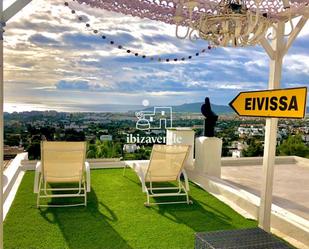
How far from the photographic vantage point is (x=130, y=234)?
341cm

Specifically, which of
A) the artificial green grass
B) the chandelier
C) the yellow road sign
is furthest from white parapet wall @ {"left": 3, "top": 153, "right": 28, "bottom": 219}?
the chandelier

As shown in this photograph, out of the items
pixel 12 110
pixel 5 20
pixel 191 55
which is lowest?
pixel 12 110

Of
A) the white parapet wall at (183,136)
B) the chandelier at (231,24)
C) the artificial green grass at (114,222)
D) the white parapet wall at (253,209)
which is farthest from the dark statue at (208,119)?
the chandelier at (231,24)

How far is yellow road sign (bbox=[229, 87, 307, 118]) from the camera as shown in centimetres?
207

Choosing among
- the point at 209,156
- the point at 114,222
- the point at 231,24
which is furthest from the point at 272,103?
the point at 209,156

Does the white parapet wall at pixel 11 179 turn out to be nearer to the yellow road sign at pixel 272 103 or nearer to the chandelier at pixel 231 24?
the yellow road sign at pixel 272 103

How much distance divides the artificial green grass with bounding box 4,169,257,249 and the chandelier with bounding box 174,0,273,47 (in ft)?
6.55

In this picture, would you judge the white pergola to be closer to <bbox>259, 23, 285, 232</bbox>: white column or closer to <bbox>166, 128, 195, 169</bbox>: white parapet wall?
<bbox>259, 23, 285, 232</bbox>: white column

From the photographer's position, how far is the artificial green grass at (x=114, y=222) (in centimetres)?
321

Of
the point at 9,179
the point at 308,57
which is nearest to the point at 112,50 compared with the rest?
the point at 9,179

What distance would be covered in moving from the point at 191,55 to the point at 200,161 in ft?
6.01

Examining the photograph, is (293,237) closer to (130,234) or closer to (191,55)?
(130,234)

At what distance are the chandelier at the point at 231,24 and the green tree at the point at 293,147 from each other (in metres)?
6.40

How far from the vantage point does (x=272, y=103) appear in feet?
7.65
